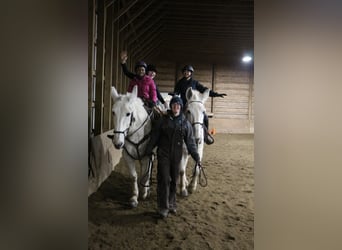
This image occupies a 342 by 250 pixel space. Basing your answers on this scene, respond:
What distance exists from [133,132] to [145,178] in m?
0.23

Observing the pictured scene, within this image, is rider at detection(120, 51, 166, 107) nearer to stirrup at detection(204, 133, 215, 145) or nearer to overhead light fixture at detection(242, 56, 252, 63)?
stirrup at detection(204, 133, 215, 145)

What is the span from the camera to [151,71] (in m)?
1.54

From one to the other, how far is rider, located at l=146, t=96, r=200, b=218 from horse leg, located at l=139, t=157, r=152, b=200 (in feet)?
0.15

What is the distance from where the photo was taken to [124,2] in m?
1.65

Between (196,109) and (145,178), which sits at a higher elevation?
(196,109)

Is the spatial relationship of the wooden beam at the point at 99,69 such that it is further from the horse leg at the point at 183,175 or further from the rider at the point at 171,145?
the horse leg at the point at 183,175

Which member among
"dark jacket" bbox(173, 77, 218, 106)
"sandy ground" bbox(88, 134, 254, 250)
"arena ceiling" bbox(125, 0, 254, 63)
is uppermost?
"arena ceiling" bbox(125, 0, 254, 63)

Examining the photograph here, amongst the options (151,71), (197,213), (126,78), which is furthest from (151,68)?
(197,213)

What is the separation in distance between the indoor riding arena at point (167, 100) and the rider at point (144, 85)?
30 millimetres

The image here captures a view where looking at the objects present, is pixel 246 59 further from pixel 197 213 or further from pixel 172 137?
pixel 197 213

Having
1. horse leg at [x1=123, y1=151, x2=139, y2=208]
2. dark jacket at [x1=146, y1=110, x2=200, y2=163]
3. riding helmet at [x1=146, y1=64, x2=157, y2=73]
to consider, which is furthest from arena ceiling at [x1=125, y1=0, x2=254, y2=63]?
horse leg at [x1=123, y1=151, x2=139, y2=208]

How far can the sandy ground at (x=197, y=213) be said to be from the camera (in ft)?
4.79

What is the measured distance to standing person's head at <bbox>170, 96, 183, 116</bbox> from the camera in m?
1.53
